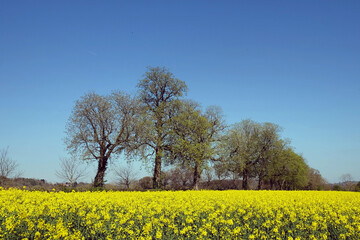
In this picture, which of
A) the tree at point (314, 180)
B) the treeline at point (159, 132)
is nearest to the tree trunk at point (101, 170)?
the treeline at point (159, 132)

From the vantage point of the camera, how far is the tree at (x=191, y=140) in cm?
3141

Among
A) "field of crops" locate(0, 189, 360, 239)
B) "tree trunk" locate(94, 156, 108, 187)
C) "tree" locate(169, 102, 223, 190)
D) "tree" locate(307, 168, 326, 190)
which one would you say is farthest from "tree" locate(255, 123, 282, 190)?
"field of crops" locate(0, 189, 360, 239)

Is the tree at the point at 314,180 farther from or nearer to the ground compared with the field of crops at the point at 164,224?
farther from the ground

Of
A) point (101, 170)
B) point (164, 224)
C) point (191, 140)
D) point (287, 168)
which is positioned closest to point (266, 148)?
point (287, 168)

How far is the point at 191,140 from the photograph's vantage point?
32.7 metres

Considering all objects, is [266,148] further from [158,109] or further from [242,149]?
[158,109]

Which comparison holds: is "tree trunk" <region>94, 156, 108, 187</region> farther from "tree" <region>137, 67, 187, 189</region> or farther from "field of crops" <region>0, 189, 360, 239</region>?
"field of crops" <region>0, 189, 360, 239</region>

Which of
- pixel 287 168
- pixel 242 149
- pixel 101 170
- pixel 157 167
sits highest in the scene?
pixel 242 149

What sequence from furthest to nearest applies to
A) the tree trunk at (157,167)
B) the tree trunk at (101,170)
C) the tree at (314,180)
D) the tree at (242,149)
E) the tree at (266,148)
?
the tree at (314,180), the tree at (266,148), the tree at (242,149), the tree trunk at (157,167), the tree trunk at (101,170)

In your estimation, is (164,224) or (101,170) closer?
(164,224)

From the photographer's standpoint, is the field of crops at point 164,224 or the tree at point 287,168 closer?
the field of crops at point 164,224

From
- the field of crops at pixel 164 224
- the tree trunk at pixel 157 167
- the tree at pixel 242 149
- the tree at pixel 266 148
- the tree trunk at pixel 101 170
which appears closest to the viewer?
the field of crops at pixel 164 224

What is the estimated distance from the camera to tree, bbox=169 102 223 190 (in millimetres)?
31406

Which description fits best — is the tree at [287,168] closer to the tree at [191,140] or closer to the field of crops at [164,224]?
the tree at [191,140]
